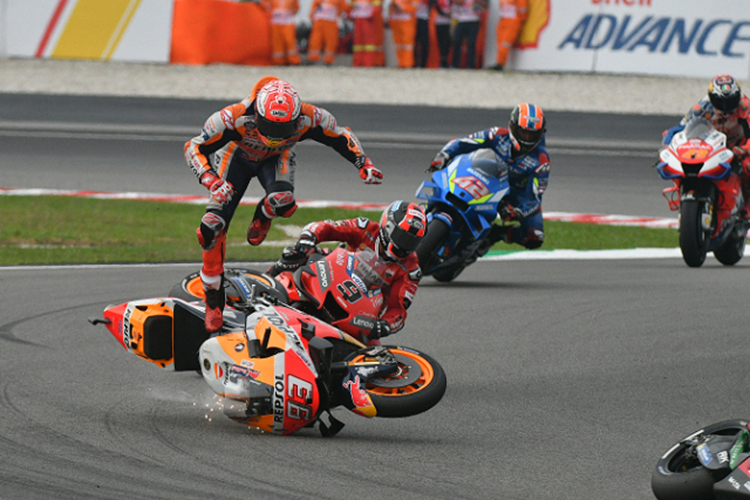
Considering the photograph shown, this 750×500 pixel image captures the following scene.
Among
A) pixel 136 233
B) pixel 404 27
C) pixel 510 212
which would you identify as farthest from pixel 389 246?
pixel 404 27

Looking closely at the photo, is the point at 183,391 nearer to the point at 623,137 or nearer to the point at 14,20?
the point at 623,137

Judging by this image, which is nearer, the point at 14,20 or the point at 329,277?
the point at 329,277

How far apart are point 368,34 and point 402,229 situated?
48.4ft

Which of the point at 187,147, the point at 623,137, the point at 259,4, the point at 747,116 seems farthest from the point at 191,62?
the point at 187,147

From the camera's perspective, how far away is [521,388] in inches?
267

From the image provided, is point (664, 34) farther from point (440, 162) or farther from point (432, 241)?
point (432, 241)

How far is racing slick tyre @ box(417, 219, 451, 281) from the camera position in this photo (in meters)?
9.56

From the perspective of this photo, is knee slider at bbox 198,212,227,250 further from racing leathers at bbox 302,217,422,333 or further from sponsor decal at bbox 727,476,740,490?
sponsor decal at bbox 727,476,740,490

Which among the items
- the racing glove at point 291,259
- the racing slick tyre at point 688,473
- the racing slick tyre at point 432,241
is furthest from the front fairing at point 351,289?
the racing slick tyre at point 432,241

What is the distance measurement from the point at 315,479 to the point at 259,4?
1603 cm

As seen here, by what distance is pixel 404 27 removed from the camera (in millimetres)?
20203

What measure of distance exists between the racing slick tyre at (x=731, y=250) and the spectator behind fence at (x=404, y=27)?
32.0 ft

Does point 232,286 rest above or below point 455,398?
above

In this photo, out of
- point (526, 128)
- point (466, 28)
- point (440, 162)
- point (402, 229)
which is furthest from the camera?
point (466, 28)
